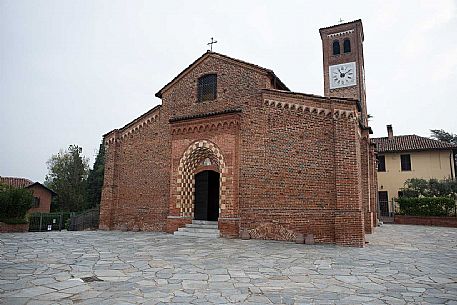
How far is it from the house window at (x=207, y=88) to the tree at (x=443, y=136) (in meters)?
36.1

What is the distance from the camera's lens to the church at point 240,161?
37.1ft

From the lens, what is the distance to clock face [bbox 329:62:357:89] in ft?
75.4

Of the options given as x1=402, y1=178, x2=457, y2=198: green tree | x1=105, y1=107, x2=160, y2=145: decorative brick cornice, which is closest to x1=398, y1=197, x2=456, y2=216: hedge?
x1=402, y1=178, x2=457, y2=198: green tree

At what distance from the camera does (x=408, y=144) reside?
28.8 metres

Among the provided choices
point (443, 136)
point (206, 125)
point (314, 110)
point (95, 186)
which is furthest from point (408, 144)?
point (95, 186)

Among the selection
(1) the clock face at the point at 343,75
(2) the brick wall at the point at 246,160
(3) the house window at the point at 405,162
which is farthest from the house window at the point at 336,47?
(2) the brick wall at the point at 246,160

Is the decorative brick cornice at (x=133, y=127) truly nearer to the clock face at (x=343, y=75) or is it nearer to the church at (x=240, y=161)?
the church at (x=240, y=161)

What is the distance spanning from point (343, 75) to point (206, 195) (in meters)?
15.0

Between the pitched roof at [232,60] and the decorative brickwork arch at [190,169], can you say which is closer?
the pitched roof at [232,60]

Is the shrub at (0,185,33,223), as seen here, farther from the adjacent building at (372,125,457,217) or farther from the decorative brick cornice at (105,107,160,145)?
the adjacent building at (372,125,457,217)

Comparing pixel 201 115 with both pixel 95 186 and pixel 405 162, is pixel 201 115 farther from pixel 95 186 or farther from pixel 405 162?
pixel 95 186

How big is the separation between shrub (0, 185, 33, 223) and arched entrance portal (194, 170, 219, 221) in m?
7.69

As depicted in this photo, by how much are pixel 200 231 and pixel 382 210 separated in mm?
20464

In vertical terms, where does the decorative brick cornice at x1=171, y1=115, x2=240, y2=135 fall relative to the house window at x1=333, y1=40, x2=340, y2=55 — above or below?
below
